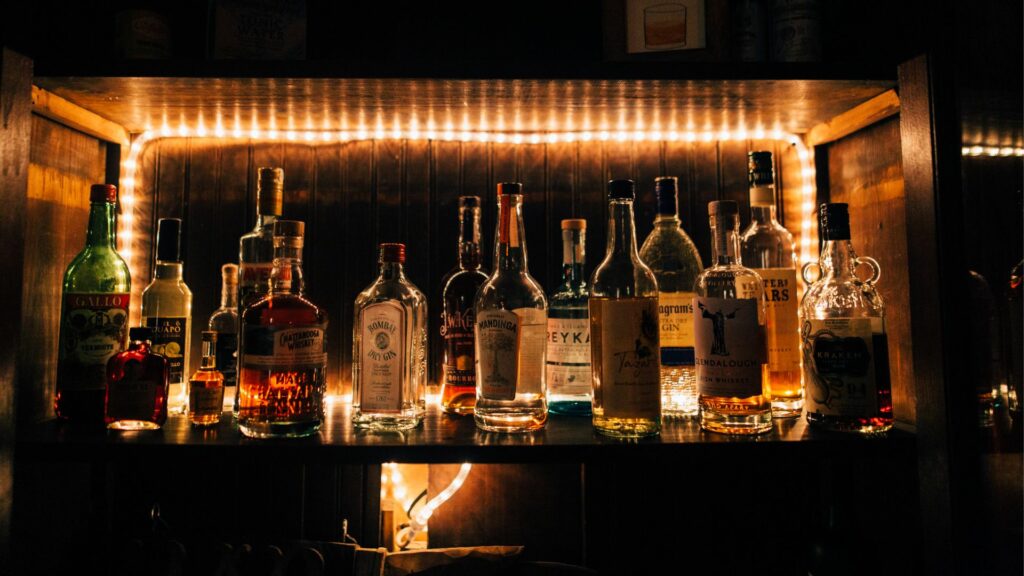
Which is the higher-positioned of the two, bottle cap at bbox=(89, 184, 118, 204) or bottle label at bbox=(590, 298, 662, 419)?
bottle cap at bbox=(89, 184, 118, 204)

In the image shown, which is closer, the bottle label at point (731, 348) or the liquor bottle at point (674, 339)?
the bottle label at point (731, 348)

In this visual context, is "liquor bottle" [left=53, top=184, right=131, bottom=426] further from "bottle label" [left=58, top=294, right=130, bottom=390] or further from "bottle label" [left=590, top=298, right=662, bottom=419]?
"bottle label" [left=590, top=298, right=662, bottom=419]

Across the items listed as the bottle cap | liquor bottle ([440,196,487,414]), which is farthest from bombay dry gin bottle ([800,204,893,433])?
the bottle cap

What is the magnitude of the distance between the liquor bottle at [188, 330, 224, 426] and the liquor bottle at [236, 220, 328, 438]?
0.05m

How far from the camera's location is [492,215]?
1.23 m

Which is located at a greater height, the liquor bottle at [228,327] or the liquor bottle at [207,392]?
the liquor bottle at [228,327]

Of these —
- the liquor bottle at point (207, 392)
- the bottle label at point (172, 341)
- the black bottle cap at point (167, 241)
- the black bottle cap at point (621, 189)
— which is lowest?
the liquor bottle at point (207, 392)

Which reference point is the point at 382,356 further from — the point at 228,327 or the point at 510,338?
the point at 228,327

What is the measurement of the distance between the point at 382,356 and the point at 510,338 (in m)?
0.22

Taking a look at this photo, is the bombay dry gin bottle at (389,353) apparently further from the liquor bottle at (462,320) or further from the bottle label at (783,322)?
the bottle label at (783,322)

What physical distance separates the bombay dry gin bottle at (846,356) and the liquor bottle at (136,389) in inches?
42.2

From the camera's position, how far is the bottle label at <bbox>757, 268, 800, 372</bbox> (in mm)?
1011

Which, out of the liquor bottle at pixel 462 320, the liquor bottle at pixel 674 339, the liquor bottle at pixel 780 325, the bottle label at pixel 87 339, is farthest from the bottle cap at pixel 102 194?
the liquor bottle at pixel 780 325

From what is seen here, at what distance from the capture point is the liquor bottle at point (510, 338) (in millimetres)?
917
